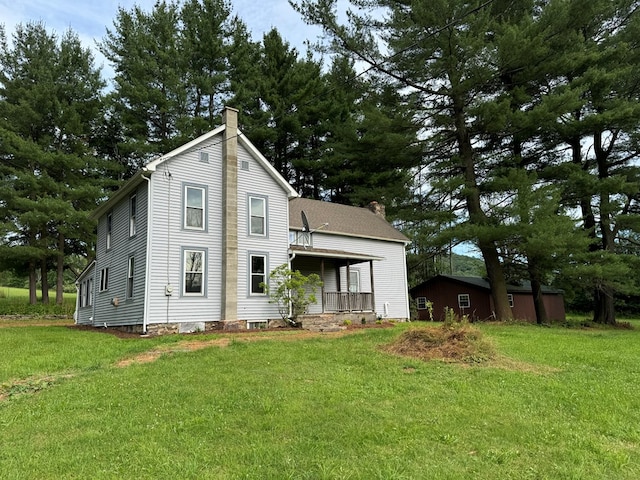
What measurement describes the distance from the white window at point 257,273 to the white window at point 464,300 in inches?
659

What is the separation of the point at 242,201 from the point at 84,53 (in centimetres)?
2016

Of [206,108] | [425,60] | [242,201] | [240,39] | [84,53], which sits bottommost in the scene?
[242,201]

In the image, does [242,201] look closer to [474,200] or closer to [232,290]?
[232,290]

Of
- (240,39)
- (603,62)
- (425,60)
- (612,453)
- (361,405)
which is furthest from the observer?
(240,39)

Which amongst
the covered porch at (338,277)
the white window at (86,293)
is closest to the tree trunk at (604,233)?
the covered porch at (338,277)

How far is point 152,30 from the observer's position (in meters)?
27.9

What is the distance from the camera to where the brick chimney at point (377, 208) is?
899 inches

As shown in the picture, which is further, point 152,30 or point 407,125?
point 152,30

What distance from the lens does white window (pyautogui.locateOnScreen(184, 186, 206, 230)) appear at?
1391 centimetres

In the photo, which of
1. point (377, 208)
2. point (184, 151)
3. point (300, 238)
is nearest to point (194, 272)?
point (184, 151)

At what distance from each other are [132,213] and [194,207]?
244cm

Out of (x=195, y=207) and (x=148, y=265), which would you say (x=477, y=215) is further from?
(x=148, y=265)

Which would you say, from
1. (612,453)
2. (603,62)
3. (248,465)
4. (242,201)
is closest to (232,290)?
(242,201)

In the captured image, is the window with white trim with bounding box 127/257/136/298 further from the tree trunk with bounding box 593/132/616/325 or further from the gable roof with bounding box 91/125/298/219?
the tree trunk with bounding box 593/132/616/325
